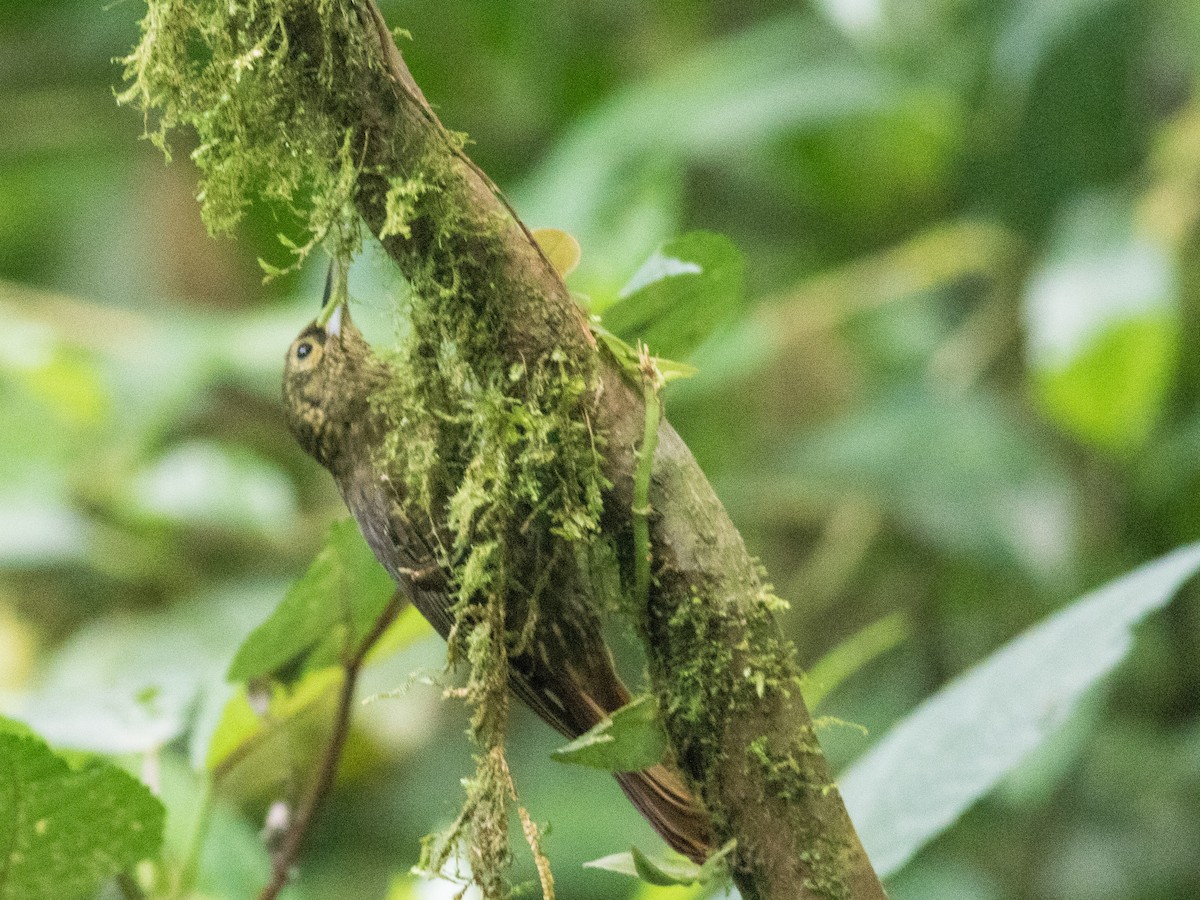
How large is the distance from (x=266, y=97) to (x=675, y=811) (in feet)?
1.41

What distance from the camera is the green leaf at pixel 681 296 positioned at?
0.69m

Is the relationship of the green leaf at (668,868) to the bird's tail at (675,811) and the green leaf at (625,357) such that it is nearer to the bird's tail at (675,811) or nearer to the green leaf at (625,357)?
the bird's tail at (675,811)

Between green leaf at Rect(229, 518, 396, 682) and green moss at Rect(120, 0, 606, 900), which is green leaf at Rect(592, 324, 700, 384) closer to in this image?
green moss at Rect(120, 0, 606, 900)

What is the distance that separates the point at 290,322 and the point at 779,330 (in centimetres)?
96

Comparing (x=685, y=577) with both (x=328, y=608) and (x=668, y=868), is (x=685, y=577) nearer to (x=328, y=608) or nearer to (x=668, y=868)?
(x=668, y=868)

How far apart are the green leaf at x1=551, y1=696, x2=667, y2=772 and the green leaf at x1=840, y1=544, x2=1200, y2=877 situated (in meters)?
0.29

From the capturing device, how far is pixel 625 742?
21.4 inches

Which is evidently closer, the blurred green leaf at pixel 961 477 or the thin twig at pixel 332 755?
the thin twig at pixel 332 755

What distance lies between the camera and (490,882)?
0.59 m

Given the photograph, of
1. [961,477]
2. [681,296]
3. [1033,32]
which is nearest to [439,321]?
[681,296]

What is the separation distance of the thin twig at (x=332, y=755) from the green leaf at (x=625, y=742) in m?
0.29

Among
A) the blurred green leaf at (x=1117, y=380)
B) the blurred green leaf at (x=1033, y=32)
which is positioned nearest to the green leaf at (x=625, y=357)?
the blurred green leaf at (x=1117, y=380)

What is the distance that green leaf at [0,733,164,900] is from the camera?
0.70m

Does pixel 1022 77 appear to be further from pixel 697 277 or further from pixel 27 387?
pixel 27 387
